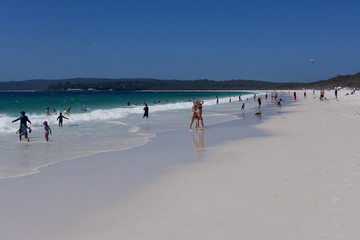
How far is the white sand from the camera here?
5078 millimetres

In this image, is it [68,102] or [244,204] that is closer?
[244,204]

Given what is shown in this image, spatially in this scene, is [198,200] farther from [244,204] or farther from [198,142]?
[198,142]

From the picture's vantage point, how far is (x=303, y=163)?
30.6ft

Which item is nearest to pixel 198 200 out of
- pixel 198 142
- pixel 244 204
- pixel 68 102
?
pixel 244 204

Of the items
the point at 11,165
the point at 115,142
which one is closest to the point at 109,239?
the point at 11,165

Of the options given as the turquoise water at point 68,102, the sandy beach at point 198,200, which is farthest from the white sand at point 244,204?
the turquoise water at point 68,102

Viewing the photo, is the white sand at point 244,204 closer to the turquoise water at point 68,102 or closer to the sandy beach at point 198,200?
the sandy beach at point 198,200

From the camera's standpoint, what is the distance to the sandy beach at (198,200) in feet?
16.9

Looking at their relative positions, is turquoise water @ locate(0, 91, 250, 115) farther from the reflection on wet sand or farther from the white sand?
the white sand

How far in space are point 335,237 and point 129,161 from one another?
22.3 feet

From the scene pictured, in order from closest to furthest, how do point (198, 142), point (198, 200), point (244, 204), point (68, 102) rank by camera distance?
point (244, 204) < point (198, 200) < point (198, 142) < point (68, 102)

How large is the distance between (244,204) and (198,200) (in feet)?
2.75

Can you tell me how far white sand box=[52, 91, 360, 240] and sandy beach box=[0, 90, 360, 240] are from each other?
0.01m

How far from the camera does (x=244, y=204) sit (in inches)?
244
